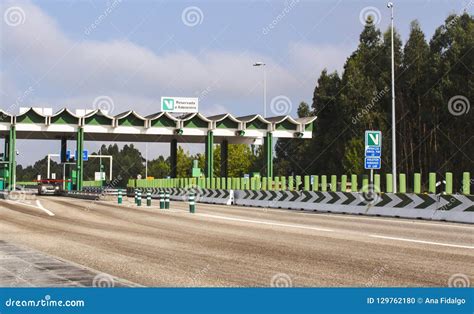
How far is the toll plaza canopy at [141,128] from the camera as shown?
57.2 m

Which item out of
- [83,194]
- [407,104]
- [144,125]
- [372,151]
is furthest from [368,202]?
[407,104]

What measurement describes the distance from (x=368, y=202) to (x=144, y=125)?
3542cm

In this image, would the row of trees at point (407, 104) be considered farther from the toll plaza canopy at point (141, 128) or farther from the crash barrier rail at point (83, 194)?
the crash barrier rail at point (83, 194)

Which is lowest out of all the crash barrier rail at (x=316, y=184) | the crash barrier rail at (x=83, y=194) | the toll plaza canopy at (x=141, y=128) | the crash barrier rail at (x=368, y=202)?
the crash barrier rail at (x=83, y=194)

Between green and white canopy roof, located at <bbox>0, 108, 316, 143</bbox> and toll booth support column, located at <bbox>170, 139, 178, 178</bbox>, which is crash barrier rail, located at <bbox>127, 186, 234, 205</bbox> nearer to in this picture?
green and white canopy roof, located at <bbox>0, 108, 316, 143</bbox>

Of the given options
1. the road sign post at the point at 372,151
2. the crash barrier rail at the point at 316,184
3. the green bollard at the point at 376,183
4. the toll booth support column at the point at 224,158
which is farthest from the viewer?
the toll booth support column at the point at 224,158

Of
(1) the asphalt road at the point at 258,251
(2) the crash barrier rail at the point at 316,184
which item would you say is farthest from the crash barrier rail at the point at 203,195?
(1) the asphalt road at the point at 258,251

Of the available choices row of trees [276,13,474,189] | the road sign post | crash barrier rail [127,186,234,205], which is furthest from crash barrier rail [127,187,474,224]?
row of trees [276,13,474,189]

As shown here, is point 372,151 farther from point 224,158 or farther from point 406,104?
point 406,104

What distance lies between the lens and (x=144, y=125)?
5981 centimetres

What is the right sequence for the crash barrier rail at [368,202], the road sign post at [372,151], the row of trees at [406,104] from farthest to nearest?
the row of trees at [406,104] < the road sign post at [372,151] < the crash barrier rail at [368,202]

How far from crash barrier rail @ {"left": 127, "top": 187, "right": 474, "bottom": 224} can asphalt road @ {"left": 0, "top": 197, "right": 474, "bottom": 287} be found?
361cm
